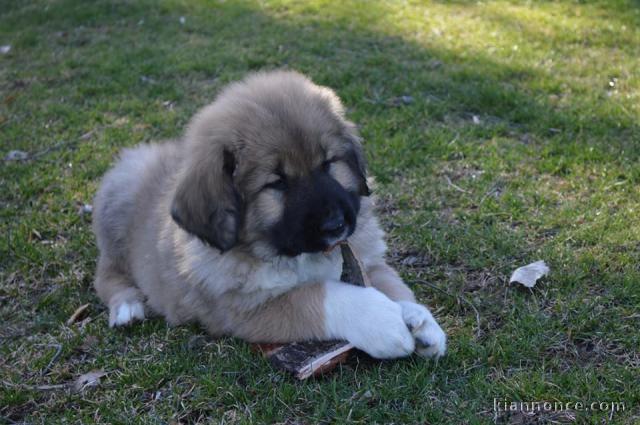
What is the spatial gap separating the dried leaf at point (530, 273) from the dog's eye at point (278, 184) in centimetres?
138

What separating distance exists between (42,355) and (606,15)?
744 cm

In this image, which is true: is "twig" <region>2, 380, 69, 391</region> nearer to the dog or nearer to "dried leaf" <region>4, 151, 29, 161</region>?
the dog

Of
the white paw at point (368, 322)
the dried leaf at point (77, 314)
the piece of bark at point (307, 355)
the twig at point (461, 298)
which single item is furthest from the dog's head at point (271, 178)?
the dried leaf at point (77, 314)

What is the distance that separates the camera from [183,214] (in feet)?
10.3

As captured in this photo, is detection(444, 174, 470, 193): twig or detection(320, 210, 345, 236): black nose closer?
detection(320, 210, 345, 236): black nose

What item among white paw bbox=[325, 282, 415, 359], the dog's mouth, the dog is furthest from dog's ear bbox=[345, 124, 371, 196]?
white paw bbox=[325, 282, 415, 359]

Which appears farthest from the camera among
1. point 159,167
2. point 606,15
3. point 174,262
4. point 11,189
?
point 606,15

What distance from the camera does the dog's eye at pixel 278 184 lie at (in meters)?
3.00

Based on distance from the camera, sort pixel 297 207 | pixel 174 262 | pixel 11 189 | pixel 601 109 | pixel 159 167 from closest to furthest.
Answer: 1. pixel 297 207
2. pixel 174 262
3. pixel 159 167
4. pixel 11 189
5. pixel 601 109

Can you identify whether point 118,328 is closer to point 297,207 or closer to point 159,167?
point 159,167

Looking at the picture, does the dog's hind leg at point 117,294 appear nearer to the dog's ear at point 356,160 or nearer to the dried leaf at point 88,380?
the dried leaf at point 88,380

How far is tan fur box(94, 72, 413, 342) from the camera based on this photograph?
3.05m

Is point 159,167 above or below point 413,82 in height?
above

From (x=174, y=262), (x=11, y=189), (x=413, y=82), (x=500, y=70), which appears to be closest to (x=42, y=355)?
(x=174, y=262)
